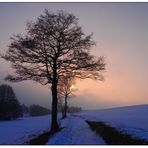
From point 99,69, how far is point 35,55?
212 inches

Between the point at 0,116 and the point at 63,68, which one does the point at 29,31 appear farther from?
the point at 0,116

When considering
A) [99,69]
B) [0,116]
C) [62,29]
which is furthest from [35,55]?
[0,116]

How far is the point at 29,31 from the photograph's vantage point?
2597 centimetres

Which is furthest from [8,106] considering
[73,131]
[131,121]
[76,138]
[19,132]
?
[76,138]

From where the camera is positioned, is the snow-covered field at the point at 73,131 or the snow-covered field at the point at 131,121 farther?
the snow-covered field at the point at 131,121

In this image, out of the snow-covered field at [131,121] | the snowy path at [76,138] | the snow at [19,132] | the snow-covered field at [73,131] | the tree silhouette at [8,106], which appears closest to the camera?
the snowy path at [76,138]

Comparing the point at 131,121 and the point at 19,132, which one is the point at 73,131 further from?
the point at 131,121

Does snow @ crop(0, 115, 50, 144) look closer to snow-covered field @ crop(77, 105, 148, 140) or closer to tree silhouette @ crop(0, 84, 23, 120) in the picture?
snow-covered field @ crop(77, 105, 148, 140)

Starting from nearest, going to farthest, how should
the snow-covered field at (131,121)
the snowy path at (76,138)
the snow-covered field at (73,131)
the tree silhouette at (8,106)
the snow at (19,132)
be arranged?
1. the snowy path at (76,138)
2. the snow-covered field at (73,131)
3. the snow-covered field at (131,121)
4. the snow at (19,132)
5. the tree silhouette at (8,106)

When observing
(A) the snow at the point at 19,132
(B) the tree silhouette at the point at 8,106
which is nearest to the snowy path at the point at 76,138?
(A) the snow at the point at 19,132

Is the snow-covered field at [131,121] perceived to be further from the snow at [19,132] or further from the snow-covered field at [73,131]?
the snow at [19,132]

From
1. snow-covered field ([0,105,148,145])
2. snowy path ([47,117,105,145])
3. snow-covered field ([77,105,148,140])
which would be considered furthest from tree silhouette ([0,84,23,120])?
snowy path ([47,117,105,145])

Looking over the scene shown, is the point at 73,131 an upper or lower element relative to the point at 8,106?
lower

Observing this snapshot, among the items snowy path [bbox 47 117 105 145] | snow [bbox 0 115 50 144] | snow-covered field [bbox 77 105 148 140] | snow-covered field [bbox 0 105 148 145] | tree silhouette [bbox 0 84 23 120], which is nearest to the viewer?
snowy path [bbox 47 117 105 145]
